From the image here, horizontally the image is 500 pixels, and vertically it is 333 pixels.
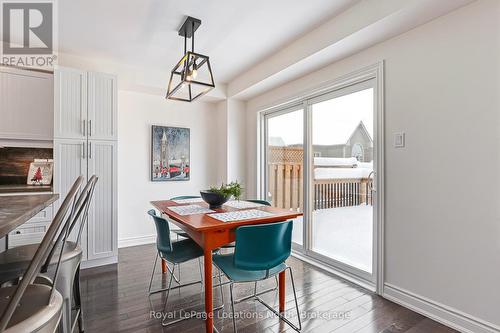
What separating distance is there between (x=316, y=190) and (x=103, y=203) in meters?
2.64

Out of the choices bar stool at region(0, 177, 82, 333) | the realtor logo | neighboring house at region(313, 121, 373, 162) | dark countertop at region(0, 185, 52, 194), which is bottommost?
bar stool at region(0, 177, 82, 333)

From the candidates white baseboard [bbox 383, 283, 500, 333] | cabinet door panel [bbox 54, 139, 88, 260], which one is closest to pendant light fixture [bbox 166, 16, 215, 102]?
cabinet door panel [bbox 54, 139, 88, 260]

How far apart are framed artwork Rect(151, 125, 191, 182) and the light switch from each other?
3110 mm

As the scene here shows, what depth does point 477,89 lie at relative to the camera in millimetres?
1859

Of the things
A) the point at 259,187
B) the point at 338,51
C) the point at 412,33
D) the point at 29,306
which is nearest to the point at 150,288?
the point at 29,306

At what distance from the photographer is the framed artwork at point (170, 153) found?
4141 mm

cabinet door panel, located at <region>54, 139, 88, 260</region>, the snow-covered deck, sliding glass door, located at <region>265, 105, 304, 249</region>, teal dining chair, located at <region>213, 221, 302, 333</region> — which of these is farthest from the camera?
sliding glass door, located at <region>265, 105, 304, 249</region>

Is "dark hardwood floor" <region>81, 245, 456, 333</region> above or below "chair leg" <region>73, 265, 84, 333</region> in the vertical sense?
below

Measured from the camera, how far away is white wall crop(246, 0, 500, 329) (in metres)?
1.80

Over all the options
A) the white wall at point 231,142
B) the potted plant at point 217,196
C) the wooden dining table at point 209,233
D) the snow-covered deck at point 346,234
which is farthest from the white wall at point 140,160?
the wooden dining table at point 209,233

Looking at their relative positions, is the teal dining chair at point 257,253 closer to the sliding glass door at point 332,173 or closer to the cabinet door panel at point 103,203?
the sliding glass door at point 332,173

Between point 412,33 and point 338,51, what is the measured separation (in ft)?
2.14

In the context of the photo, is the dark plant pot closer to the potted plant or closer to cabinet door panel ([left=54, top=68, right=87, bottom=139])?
the potted plant

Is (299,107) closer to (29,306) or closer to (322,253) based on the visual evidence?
(322,253)
